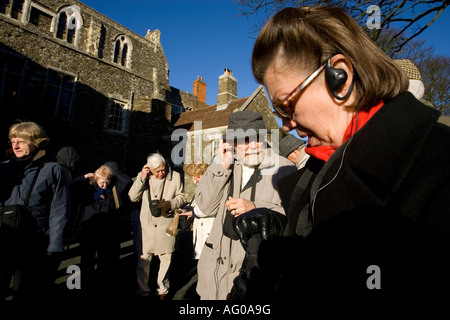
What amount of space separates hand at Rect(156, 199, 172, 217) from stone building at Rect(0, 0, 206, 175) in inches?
487

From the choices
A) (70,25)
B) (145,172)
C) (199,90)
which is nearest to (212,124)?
(70,25)

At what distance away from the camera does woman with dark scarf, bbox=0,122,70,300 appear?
2.93 meters

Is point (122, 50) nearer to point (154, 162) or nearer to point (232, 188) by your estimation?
point (154, 162)

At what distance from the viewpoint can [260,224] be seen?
4.83 feet

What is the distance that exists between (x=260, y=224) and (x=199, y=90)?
1176 inches

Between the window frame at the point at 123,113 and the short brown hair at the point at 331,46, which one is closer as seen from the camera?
the short brown hair at the point at 331,46

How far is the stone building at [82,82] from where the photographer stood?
12.4 meters

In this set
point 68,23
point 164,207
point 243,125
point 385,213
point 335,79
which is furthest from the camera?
point 68,23

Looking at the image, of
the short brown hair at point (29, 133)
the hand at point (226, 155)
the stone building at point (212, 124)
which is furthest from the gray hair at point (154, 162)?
the stone building at point (212, 124)

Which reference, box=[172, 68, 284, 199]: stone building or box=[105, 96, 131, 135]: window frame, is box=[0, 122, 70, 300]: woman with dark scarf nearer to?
box=[172, 68, 284, 199]: stone building

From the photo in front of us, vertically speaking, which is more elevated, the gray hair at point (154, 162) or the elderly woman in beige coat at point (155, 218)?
the gray hair at point (154, 162)

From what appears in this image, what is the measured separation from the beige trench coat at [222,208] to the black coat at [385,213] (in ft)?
4.78

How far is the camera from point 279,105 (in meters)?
1.17

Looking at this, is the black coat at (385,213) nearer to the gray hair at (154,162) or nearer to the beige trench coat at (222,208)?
the beige trench coat at (222,208)
